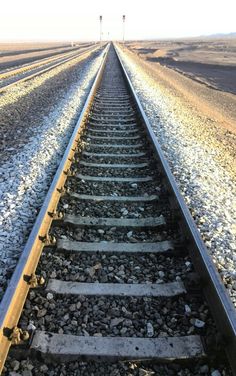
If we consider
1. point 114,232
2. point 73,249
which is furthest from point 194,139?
point 73,249

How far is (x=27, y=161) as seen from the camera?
682cm

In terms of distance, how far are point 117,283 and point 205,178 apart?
3.26 metres

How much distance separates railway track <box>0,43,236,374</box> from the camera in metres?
2.87

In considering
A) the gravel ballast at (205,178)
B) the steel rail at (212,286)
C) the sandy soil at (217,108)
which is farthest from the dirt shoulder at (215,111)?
the steel rail at (212,286)

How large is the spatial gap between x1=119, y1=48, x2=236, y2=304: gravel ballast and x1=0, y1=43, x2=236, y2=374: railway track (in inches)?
13.1

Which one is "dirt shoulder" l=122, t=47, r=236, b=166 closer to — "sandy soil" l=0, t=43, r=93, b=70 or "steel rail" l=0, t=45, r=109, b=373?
"steel rail" l=0, t=45, r=109, b=373

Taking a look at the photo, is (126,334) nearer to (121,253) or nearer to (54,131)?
(121,253)

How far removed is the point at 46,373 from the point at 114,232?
2032 millimetres

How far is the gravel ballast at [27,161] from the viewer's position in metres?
4.32

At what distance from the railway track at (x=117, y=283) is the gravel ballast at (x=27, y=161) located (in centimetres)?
31

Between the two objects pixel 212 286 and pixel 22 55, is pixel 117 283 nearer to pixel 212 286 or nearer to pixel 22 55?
pixel 212 286

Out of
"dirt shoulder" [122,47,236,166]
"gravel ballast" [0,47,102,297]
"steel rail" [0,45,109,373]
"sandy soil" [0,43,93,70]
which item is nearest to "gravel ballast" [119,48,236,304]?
"dirt shoulder" [122,47,236,166]

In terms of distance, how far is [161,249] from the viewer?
13.5 feet

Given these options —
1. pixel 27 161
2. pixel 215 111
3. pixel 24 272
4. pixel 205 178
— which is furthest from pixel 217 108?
pixel 24 272
